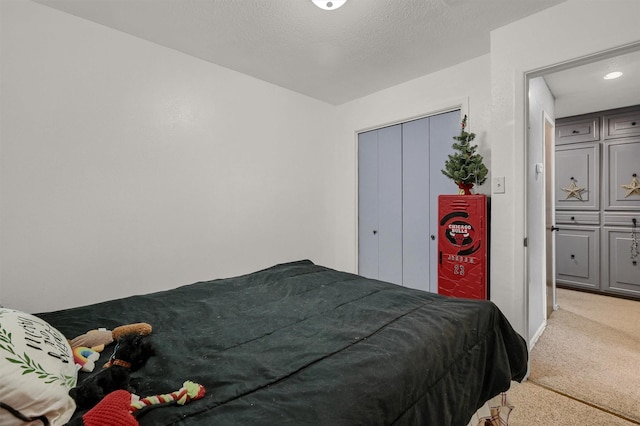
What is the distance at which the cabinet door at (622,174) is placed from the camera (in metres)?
3.74

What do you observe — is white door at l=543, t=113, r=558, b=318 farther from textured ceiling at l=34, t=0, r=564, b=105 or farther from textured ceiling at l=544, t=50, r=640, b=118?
textured ceiling at l=34, t=0, r=564, b=105

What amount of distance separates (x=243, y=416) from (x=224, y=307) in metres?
0.85

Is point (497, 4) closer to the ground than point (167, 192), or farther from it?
farther from it

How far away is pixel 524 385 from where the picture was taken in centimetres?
213

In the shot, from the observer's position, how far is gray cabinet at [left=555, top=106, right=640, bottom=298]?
376 centimetres

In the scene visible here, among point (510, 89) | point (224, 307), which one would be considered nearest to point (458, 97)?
point (510, 89)

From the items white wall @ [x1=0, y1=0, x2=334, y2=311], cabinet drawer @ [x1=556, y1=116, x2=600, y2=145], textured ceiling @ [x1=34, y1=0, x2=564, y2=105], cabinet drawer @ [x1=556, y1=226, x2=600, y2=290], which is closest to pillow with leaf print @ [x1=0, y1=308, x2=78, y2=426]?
white wall @ [x1=0, y1=0, x2=334, y2=311]

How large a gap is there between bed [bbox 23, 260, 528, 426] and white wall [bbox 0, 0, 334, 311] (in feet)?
2.66

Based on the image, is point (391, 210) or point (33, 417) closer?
point (33, 417)

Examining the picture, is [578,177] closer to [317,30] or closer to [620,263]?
[620,263]

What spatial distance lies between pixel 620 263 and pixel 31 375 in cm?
548

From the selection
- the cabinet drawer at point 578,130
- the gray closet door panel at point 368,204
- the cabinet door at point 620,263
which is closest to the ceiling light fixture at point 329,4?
the gray closet door panel at point 368,204

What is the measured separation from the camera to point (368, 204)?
3.76 m

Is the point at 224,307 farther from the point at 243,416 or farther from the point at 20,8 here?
the point at 20,8
